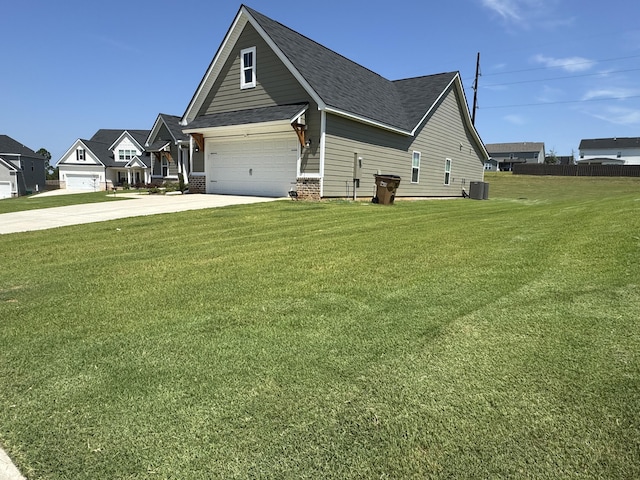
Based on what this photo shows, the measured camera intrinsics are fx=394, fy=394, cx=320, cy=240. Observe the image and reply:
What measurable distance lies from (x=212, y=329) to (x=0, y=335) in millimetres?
1667

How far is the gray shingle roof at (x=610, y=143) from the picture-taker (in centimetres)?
7004

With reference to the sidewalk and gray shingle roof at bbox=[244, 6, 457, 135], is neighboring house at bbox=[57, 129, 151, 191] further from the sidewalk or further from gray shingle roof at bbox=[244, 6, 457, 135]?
the sidewalk

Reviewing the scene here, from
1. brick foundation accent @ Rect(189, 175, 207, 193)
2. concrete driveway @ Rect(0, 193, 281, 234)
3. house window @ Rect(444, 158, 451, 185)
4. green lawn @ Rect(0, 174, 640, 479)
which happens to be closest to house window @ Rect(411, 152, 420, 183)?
house window @ Rect(444, 158, 451, 185)

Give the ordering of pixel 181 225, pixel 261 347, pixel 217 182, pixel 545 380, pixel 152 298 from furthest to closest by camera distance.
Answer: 1. pixel 217 182
2. pixel 181 225
3. pixel 152 298
4. pixel 261 347
5. pixel 545 380

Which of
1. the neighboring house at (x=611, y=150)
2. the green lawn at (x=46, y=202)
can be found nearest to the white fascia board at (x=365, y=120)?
the green lawn at (x=46, y=202)

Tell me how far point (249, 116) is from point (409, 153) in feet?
25.6

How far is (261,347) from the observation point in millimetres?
2814

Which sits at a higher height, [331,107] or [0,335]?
[331,107]

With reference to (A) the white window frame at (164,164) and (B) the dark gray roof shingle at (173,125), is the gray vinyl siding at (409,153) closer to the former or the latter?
(B) the dark gray roof shingle at (173,125)

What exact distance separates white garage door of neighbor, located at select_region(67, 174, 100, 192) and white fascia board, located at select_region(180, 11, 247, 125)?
32566mm

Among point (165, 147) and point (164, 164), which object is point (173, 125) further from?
point (164, 164)

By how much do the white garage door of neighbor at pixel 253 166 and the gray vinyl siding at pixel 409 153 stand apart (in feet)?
5.23

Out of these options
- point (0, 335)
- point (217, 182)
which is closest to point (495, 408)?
point (0, 335)

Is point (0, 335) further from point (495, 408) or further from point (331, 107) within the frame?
point (331, 107)
